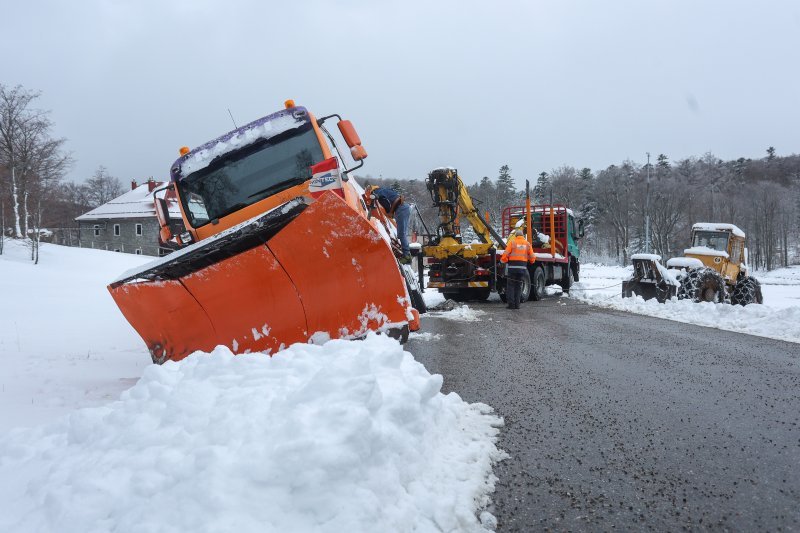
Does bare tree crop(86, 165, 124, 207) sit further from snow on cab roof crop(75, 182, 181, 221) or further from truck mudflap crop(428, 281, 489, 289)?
truck mudflap crop(428, 281, 489, 289)

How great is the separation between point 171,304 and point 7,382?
1.54 meters

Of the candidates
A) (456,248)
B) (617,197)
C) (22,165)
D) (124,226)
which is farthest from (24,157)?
(617,197)

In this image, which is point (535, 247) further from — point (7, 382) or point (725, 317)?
point (7, 382)

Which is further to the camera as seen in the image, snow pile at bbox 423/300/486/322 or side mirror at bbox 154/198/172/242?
snow pile at bbox 423/300/486/322

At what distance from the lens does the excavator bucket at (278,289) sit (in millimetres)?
3854

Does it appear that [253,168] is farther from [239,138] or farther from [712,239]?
[712,239]

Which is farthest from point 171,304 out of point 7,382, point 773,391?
point 773,391

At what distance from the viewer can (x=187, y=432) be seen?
2.11 meters

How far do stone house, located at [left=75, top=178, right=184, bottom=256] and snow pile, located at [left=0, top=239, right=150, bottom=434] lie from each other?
111ft

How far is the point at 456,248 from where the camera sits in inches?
481

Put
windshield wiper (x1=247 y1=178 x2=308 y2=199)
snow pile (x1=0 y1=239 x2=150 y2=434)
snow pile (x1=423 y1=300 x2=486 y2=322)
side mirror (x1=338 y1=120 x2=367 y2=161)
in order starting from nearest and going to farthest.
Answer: snow pile (x1=0 y1=239 x2=150 y2=434) < windshield wiper (x1=247 y1=178 x2=308 y2=199) < side mirror (x1=338 y1=120 x2=367 y2=161) < snow pile (x1=423 y1=300 x2=486 y2=322)

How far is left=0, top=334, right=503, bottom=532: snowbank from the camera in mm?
1717

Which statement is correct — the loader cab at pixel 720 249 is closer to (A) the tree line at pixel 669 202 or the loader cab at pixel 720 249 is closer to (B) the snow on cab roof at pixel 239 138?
(B) the snow on cab roof at pixel 239 138

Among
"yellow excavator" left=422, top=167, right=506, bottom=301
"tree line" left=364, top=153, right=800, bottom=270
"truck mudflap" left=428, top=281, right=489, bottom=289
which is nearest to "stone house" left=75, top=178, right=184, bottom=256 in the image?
"tree line" left=364, top=153, right=800, bottom=270
